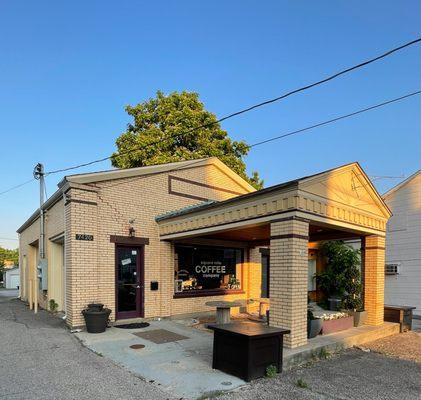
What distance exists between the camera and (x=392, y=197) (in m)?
15.5

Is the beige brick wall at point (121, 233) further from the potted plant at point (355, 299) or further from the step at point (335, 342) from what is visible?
the step at point (335, 342)

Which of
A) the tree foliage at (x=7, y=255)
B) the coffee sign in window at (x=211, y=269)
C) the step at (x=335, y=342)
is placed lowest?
the tree foliage at (x=7, y=255)

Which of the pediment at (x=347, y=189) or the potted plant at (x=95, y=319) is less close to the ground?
the pediment at (x=347, y=189)

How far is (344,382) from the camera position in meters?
6.31

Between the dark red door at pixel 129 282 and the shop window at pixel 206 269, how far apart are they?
1357 mm

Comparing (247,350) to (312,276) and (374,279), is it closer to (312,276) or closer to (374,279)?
(374,279)

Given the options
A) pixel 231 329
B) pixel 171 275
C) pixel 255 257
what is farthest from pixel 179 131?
pixel 231 329

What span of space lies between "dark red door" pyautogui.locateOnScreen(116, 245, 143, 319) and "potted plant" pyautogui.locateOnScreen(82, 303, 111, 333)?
3.88ft

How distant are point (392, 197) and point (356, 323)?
6.94m

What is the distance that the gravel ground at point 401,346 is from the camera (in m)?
8.35

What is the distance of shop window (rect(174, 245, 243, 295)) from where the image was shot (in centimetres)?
1254

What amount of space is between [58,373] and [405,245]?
42.8ft

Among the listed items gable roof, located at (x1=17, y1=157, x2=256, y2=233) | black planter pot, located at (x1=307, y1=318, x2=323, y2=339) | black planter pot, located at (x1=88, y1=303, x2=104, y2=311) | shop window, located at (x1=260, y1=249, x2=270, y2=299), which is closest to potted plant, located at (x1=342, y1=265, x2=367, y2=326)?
black planter pot, located at (x1=307, y1=318, x2=323, y2=339)

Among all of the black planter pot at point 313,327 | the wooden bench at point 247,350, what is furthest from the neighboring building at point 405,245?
the wooden bench at point 247,350
